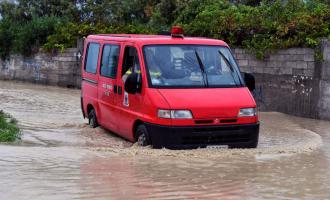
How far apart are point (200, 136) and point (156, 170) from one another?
146 centimetres

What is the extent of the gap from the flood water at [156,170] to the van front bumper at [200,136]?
0.18 metres

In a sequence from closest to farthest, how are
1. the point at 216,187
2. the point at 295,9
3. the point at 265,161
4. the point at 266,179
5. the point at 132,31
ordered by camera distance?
the point at 216,187 → the point at 266,179 → the point at 265,161 → the point at 295,9 → the point at 132,31

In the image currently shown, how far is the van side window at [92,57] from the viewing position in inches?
437

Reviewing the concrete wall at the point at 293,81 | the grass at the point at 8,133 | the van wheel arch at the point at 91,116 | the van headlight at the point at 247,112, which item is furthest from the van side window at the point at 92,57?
A: the concrete wall at the point at 293,81

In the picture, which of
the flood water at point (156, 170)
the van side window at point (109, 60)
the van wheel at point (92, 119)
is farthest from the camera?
the van wheel at point (92, 119)

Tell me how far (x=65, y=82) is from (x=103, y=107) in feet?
44.4

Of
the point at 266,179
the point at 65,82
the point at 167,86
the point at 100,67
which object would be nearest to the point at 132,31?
the point at 65,82

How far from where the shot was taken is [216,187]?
6.31 m

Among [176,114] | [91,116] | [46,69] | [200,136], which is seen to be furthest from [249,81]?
[46,69]

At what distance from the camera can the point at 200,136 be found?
831 centimetres

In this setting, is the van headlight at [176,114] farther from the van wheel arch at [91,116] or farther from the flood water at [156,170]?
the van wheel arch at [91,116]

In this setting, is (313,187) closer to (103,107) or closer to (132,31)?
(103,107)

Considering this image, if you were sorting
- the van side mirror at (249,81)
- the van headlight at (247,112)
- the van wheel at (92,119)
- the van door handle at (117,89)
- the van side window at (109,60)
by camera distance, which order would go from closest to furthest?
the van headlight at (247,112) → the van side mirror at (249,81) → the van door handle at (117,89) → the van side window at (109,60) → the van wheel at (92,119)

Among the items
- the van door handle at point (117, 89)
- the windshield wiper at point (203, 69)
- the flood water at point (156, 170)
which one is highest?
the windshield wiper at point (203, 69)
